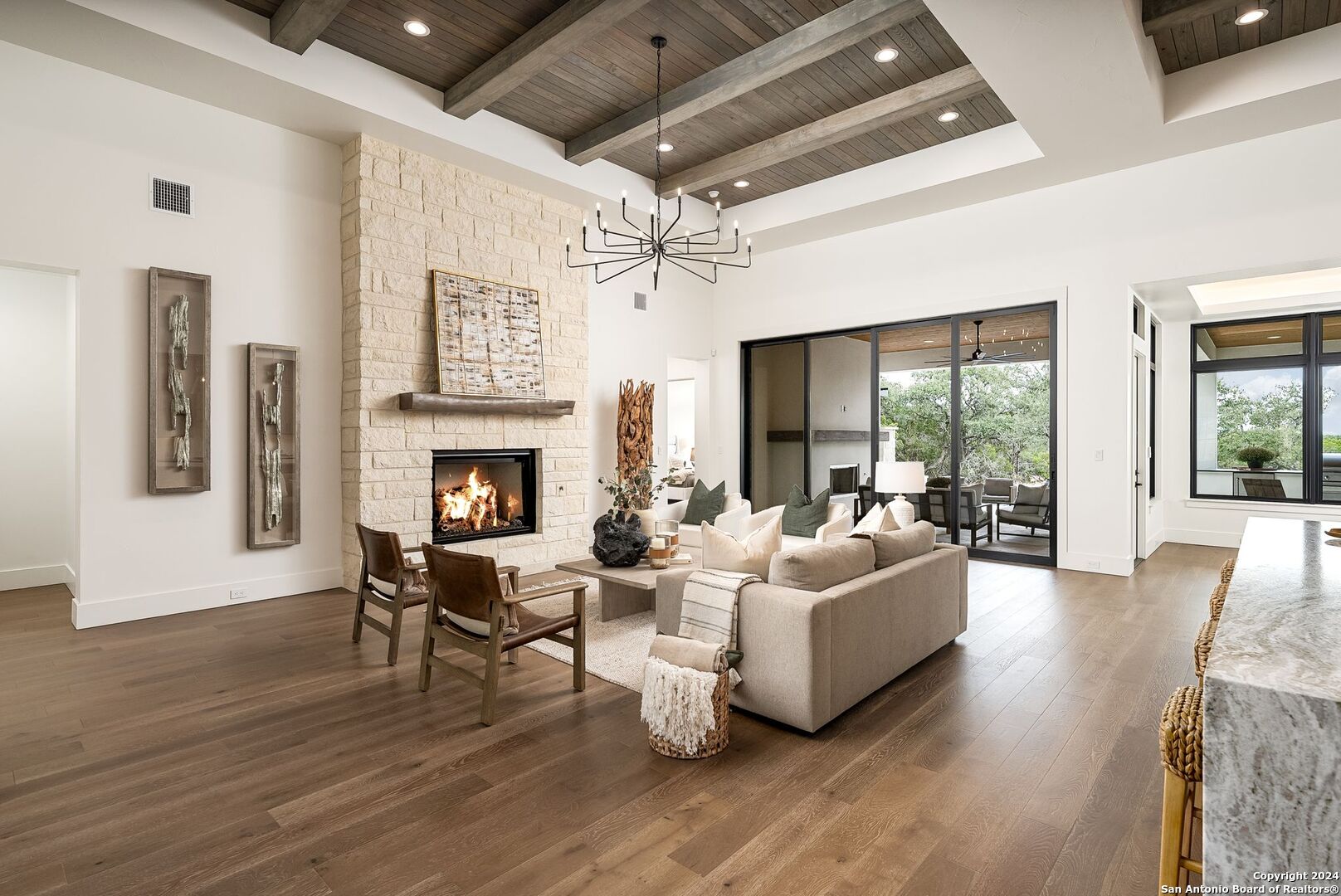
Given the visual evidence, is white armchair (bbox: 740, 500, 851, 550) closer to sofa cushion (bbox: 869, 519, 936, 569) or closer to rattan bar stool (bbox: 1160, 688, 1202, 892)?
sofa cushion (bbox: 869, 519, 936, 569)

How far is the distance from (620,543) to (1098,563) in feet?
14.6

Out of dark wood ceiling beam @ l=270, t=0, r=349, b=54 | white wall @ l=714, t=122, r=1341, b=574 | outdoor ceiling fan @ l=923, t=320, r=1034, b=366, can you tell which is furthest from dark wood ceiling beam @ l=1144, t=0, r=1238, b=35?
dark wood ceiling beam @ l=270, t=0, r=349, b=54

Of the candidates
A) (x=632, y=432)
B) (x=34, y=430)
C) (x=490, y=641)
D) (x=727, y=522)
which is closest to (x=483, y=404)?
(x=632, y=432)

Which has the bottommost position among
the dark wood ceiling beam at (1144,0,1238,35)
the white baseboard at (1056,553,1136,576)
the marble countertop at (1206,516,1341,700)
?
the white baseboard at (1056,553,1136,576)

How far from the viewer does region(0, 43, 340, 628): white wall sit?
13.9ft

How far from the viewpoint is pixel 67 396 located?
17.8ft

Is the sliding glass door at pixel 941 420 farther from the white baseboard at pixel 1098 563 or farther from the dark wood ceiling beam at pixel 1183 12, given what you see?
the dark wood ceiling beam at pixel 1183 12

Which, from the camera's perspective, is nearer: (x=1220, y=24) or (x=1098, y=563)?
(x=1220, y=24)

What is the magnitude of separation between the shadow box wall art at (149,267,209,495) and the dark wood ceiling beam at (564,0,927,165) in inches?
129

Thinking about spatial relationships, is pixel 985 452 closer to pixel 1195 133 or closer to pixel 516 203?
pixel 1195 133

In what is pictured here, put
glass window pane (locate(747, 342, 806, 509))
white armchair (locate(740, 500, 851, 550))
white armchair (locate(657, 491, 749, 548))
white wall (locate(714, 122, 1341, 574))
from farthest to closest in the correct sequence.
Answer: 1. glass window pane (locate(747, 342, 806, 509))
2. white armchair (locate(657, 491, 749, 548))
3. white wall (locate(714, 122, 1341, 574))
4. white armchair (locate(740, 500, 851, 550))

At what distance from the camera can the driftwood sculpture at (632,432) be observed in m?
7.25

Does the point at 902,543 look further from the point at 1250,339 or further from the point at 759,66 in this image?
the point at 1250,339

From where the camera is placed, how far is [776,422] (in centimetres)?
848
